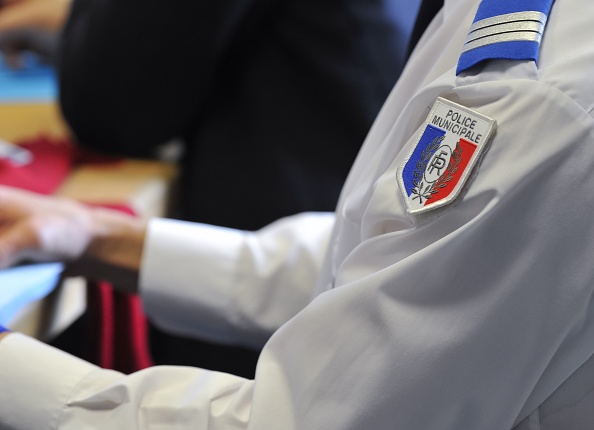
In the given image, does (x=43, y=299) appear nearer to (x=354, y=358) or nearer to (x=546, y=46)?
(x=354, y=358)

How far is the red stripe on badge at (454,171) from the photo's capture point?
39 cm

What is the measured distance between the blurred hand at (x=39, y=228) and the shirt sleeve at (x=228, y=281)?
0.22 ft

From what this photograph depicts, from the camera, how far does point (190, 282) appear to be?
71 centimetres

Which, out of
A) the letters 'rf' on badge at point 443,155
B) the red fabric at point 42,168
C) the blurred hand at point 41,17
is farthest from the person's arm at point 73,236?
the blurred hand at point 41,17

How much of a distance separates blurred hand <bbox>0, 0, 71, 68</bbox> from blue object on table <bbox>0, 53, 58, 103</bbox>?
2cm

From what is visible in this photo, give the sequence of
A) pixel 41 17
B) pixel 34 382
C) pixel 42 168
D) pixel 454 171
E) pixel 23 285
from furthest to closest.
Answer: pixel 41 17 < pixel 42 168 < pixel 23 285 < pixel 34 382 < pixel 454 171

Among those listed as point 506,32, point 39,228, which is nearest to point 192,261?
point 39,228

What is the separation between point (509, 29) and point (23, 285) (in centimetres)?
45

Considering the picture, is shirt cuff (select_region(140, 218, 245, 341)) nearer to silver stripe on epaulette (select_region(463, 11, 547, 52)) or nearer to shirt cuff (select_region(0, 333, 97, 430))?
shirt cuff (select_region(0, 333, 97, 430))

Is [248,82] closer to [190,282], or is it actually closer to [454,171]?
[190,282]

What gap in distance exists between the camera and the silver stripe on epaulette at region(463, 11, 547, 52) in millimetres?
389

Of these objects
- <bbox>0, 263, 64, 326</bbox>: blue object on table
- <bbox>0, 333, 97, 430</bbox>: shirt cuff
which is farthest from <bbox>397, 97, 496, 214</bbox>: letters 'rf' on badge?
<bbox>0, 263, 64, 326</bbox>: blue object on table

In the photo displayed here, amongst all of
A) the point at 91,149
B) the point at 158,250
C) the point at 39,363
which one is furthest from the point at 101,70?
the point at 39,363

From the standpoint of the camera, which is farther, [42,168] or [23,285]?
[42,168]
